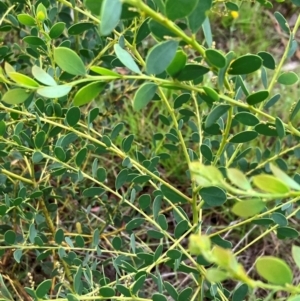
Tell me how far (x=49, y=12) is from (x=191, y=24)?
60 cm

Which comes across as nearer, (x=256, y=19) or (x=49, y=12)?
(x=49, y=12)

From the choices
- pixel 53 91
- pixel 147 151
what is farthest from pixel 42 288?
pixel 147 151

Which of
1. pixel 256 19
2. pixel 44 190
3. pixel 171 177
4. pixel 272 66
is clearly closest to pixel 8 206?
pixel 44 190

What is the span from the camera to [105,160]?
1.60 meters

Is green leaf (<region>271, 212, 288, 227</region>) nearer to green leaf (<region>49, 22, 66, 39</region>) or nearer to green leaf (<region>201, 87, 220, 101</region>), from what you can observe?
green leaf (<region>201, 87, 220, 101</region>)

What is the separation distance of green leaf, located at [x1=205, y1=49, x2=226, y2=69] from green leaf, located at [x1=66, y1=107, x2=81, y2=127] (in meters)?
0.31

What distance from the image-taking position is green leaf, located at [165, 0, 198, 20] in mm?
452

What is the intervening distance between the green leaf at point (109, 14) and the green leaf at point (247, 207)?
185 millimetres

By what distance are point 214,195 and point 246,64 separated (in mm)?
228

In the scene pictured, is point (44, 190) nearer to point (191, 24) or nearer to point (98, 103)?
point (191, 24)

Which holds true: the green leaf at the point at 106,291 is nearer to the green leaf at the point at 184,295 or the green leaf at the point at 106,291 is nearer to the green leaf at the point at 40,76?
the green leaf at the point at 184,295

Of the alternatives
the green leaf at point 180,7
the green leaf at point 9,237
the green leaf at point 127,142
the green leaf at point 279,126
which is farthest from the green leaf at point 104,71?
the green leaf at point 9,237

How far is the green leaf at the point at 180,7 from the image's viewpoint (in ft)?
1.48

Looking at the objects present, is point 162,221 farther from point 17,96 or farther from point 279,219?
point 17,96
